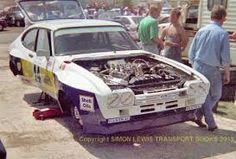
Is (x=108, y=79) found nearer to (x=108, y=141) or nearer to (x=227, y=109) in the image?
(x=108, y=141)

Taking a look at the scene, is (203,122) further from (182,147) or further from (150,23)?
(150,23)

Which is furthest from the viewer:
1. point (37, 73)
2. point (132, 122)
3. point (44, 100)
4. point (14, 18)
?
point (14, 18)

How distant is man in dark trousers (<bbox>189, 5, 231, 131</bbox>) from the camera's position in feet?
20.5

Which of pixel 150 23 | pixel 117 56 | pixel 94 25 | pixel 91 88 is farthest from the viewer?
pixel 150 23

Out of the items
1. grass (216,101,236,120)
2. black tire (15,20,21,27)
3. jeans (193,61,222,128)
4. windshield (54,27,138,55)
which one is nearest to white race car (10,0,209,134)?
windshield (54,27,138,55)

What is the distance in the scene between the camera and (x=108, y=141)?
6.17 m

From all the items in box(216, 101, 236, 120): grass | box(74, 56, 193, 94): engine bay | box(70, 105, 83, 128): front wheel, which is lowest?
box(216, 101, 236, 120): grass

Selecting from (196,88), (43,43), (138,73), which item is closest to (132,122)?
(138,73)

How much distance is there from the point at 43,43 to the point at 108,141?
2359mm

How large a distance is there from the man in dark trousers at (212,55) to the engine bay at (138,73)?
32 cm

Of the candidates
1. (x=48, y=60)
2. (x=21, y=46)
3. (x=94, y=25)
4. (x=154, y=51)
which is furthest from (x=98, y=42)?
(x=21, y=46)

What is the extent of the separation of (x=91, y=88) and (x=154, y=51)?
2897 mm

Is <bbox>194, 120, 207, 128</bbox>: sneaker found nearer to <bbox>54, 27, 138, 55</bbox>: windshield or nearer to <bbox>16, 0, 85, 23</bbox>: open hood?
<bbox>54, 27, 138, 55</bbox>: windshield

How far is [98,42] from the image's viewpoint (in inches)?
286
